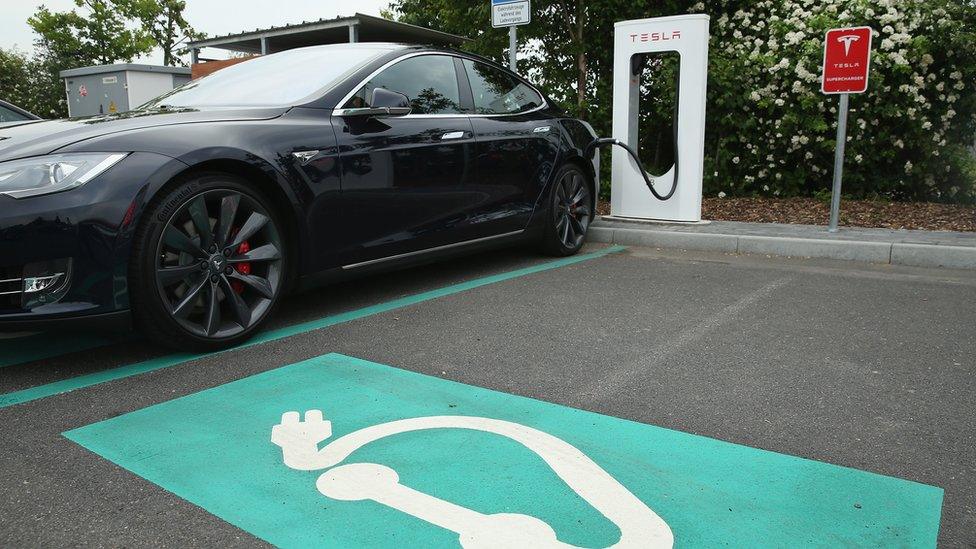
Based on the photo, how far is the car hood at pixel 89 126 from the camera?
3.38m

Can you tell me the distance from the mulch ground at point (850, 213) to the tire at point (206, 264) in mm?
5599

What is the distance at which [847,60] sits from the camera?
6.72 metres

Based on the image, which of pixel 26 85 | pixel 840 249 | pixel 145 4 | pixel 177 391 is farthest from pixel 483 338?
pixel 145 4

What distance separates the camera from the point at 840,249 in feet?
21.5

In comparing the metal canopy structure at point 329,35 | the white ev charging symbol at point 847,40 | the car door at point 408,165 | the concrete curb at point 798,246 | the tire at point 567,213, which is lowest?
the concrete curb at point 798,246

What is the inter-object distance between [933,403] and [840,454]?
30.0 inches

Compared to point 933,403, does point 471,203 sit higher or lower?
higher

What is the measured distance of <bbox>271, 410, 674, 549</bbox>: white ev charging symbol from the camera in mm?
2111

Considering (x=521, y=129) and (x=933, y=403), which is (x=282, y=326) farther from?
(x=933, y=403)

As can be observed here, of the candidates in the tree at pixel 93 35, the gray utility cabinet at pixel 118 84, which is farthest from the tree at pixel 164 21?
the gray utility cabinet at pixel 118 84

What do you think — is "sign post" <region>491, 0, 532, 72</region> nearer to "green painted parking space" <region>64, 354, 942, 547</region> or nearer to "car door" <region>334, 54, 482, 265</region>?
"car door" <region>334, 54, 482, 265</region>

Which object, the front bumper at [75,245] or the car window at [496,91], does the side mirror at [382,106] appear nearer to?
the car window at [496,91]

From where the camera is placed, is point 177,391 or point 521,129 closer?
point 177,391

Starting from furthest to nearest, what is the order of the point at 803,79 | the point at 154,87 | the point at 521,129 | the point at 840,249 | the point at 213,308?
the point at 154,87, the point at 803,79, the point at 840,249, the point at 521,129, the point at 213,308
